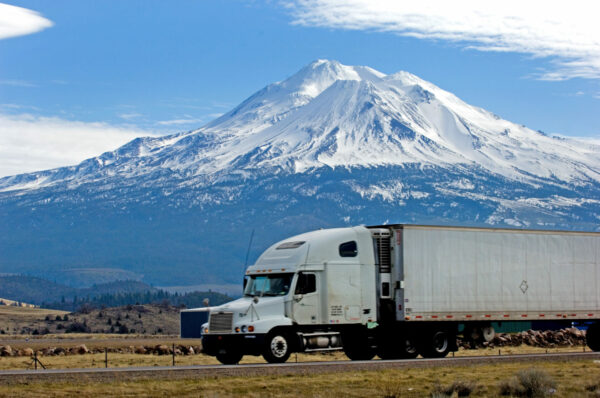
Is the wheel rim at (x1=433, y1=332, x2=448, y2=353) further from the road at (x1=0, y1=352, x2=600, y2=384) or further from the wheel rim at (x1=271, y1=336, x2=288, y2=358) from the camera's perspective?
the wheel rim at (x1=271, y1=336, x2=288, y2=358)

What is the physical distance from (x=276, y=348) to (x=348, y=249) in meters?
4.71

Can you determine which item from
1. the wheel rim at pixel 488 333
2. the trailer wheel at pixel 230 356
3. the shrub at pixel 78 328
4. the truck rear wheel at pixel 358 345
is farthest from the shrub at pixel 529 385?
the shrub at pixel 78 328

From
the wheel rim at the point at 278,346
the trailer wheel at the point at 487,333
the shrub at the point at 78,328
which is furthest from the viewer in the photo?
the shrub at the point at 78,328

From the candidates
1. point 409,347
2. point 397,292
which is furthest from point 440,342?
point 397,292

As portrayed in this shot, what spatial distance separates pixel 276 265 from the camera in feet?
122

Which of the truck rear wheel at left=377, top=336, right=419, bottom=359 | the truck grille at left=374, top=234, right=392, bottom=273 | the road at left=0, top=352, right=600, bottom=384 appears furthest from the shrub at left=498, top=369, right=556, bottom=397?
the truck grille at left=374, top=234, right=392, bottom=273

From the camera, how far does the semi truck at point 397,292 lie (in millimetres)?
36312

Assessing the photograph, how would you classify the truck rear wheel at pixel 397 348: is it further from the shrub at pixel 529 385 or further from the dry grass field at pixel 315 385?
the shrub at pixel 529 385

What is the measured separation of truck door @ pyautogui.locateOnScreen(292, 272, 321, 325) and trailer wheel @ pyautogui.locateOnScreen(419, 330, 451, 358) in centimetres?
473

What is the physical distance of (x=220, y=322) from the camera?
119ft

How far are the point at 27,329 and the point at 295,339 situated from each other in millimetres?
93720

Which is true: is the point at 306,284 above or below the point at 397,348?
above

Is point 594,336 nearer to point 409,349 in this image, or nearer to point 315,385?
point 409,349

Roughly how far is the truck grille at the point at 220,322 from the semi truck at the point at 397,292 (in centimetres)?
3
